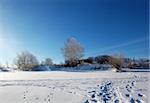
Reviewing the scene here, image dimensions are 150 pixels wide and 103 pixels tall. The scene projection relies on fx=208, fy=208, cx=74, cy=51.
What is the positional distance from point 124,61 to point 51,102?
43946mm

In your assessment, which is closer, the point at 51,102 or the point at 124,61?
the point at 51,102

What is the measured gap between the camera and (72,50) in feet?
129

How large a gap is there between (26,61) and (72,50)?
57.1 feet

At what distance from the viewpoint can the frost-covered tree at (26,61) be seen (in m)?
51.4

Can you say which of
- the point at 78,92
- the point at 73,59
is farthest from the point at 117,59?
the point at 78,92

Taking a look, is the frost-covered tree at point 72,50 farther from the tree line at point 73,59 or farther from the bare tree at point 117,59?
the bare tree at point 117,59

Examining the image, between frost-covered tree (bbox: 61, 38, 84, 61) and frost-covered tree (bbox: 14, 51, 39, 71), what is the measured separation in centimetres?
1441

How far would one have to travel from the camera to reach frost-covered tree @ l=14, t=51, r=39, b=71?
169 ft

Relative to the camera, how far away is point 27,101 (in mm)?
5262

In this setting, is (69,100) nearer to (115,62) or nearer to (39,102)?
(39,102)

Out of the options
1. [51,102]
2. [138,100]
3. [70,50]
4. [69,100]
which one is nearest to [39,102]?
[51,102]

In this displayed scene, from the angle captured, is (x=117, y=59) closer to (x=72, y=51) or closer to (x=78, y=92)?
(x=72, y=51)

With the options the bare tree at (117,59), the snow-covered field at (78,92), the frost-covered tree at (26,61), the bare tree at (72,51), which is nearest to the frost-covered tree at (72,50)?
the bare tree at (72,51)

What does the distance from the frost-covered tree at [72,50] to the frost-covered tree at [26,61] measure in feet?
47.3
